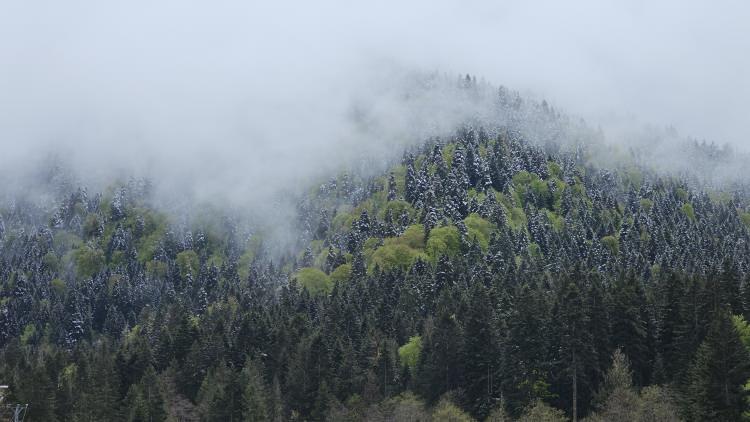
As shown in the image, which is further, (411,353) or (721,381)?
(411,353)

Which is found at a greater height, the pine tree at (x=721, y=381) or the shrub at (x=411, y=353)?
the shrub at (x=411, y=353)

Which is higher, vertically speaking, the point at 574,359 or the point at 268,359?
the point at 268,359

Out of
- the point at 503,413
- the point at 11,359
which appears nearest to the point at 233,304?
the point at 11,359

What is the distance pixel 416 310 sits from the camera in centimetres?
14825

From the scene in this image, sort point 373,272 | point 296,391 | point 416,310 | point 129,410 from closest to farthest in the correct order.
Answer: point 129,410
point 296,391
point 416,310
point 373,272

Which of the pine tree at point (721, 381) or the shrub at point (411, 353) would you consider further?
the shrub at point (411, 353)

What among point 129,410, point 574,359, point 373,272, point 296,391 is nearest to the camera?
point 574,359

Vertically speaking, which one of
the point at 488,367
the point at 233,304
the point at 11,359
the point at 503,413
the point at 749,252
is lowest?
the point at 503,413

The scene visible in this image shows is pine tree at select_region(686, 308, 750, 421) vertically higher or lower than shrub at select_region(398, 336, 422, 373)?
lower

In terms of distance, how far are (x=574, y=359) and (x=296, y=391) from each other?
150 feet

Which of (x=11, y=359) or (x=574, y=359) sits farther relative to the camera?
(x=11, y=359)

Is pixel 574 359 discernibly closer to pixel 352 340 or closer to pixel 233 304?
pixel 352 340

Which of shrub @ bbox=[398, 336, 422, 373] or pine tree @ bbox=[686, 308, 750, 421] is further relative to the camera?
shrub @ bbox=[398, 336, 422, 373]

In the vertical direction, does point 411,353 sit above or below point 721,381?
above
